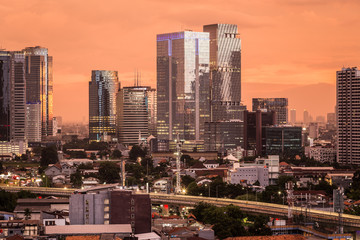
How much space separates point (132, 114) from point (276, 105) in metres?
42.7

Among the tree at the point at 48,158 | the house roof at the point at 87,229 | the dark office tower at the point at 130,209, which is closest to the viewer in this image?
the house roof at the point at 87,229

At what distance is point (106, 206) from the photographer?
45375 mm

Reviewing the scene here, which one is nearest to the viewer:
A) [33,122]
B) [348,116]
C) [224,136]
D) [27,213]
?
[27,213]

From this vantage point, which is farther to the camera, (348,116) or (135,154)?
(135,154)

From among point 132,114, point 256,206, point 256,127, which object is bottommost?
point 256,206

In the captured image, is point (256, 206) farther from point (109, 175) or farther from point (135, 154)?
point (135, 154)

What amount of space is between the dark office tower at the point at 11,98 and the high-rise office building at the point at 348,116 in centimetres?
6590

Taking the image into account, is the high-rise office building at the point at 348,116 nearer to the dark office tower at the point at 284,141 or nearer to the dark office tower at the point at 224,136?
the dark office tower at the point at 284,141

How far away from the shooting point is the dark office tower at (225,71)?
555 ft

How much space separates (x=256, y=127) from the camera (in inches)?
5541

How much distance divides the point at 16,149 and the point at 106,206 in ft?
331

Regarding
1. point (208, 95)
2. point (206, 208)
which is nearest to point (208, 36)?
point (208, 95)

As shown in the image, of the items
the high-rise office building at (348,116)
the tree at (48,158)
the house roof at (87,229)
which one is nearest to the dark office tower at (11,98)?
the tree at (48,158)

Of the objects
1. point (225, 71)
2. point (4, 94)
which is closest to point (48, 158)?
point (4, 94)
